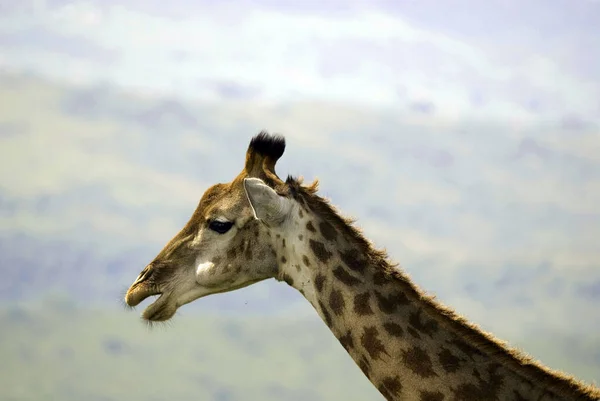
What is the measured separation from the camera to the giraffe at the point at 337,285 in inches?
329

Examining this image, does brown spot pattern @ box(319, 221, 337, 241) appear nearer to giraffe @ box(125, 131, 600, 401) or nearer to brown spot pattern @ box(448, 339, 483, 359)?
giraffe @ box(125, 131, 600, 401)

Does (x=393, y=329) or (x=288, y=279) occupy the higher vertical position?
(x=288, y=279)

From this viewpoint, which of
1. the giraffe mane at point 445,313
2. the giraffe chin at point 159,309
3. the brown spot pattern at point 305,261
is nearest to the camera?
the giraffe mane at point 445,313

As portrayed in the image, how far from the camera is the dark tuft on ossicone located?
9977mm

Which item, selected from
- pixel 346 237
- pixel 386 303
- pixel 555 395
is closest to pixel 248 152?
pixel 346 237

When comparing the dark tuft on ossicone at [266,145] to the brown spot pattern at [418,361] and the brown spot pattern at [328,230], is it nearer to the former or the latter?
the brown spot pattern at [328,230]

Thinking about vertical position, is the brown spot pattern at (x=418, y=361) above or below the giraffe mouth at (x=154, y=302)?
below

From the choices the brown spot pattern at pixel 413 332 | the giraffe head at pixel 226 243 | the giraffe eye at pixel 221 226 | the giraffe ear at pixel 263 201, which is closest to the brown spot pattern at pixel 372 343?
the brown spot pattern at pixel 413 332

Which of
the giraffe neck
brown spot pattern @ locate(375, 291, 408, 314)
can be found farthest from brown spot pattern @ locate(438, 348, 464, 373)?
brown spot pattern @ locate(375, 291, 408, 314)

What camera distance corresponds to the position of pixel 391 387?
8.62 m

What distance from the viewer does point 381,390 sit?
28.6 feet

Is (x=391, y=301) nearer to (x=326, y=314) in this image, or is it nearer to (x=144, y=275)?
(x=326, y=314)

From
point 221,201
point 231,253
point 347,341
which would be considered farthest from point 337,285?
point 221,201

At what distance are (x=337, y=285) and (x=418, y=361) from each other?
103cm
